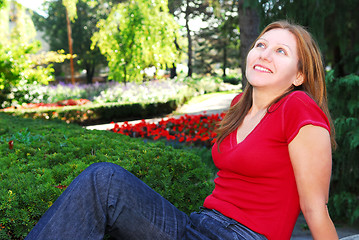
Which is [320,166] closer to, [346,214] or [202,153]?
[346,214]

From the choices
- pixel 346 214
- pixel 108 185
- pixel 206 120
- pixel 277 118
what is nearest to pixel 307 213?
pixel 277 118

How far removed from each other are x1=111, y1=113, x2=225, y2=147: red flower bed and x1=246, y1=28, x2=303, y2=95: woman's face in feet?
15.3

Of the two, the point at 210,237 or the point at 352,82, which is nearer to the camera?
the point at 210,237

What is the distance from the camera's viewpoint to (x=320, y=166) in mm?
1494

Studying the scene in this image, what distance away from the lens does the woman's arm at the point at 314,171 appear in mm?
1494

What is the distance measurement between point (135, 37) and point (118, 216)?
15.9m

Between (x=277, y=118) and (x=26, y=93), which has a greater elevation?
(x=277, y=118)

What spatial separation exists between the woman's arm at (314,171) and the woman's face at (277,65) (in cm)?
39

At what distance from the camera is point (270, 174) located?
5.44ft

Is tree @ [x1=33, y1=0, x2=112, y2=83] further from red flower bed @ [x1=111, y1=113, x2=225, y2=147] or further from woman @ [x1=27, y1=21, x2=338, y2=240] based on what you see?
woman @ [x1=27, y1=21, x2=338, y2=240]

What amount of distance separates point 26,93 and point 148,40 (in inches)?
237

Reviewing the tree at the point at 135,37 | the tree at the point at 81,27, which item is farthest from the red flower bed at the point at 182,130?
the tree at the point at 81,27

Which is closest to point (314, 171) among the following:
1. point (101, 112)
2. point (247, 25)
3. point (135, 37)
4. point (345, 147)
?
point (345, 147)

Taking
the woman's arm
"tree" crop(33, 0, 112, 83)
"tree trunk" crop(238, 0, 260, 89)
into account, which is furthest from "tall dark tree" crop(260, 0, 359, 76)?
"tree" crop(33, 0, 112, 83)
